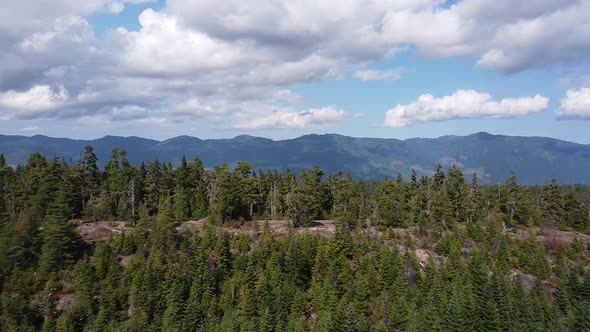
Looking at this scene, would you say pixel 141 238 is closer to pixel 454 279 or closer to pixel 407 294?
pixel 407 294

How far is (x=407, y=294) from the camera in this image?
73.6 metres

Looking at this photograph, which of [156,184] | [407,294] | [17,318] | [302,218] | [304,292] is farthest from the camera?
[156,184]

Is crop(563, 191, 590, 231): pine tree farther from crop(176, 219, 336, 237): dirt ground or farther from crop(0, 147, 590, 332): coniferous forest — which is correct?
crop(176, 219, 336, 237): dirt ground

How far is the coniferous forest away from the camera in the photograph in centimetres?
6931

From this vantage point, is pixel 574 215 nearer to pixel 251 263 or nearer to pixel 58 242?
pixel 251 263

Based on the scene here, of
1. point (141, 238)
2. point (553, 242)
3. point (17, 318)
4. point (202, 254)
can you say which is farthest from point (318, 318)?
point (553, 242)

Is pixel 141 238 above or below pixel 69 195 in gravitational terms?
below

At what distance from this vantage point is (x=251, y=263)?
7969 cm

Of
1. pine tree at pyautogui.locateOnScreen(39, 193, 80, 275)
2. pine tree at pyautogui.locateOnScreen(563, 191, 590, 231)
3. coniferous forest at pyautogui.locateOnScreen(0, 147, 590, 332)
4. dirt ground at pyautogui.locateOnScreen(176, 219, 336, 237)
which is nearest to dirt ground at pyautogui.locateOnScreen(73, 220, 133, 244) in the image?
coniferous forest at pyautogui.locateOnScreen(0, 147, 590, 332)

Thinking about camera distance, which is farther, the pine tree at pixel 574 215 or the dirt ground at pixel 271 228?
the pine tree at pixel 574 215

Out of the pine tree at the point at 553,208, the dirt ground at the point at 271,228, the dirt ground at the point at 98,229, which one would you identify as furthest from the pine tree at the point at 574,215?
the dirt ground at the point at 98,229

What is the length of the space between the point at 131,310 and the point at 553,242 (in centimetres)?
10206

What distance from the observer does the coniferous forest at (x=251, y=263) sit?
69.3 m

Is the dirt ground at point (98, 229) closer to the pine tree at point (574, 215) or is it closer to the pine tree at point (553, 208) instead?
the pine tree at point (553, 208)
